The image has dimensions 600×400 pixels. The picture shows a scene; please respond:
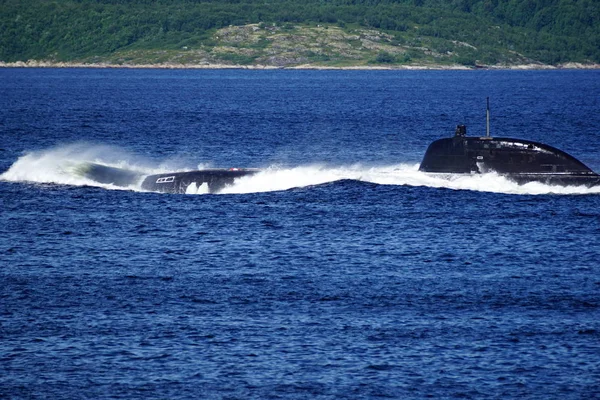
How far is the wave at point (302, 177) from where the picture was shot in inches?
2384

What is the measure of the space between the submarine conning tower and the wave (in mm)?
693

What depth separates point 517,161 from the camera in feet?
197

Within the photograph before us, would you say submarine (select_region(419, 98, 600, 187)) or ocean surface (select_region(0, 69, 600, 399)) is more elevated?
submarine (select_region(419, 98, 600, 187))

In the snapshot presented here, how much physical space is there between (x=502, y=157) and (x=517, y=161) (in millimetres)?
943

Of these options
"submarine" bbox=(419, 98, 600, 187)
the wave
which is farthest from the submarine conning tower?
the wave

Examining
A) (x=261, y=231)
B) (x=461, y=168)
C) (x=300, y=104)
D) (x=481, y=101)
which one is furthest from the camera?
(x=481, y=101)

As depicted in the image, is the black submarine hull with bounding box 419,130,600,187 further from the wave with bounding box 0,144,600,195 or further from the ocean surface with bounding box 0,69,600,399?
the ocean surface with bounding box 0,69,600,399

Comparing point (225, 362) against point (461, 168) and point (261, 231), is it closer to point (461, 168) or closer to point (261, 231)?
point (261, 231)

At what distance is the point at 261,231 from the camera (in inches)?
1994

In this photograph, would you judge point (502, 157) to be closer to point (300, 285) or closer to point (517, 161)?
point (517, 161)

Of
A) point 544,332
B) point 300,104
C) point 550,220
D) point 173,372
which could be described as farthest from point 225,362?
point 300,104

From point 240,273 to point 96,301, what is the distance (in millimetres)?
6814

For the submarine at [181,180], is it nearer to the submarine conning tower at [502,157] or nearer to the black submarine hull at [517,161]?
the submarine conning tower at [502,157]

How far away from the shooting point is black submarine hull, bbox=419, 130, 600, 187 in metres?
59.6
